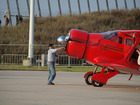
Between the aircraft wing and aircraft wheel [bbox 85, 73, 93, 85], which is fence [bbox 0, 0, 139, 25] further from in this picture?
the aircraft wing

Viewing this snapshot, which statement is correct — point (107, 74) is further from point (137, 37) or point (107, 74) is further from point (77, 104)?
point (77, 104)

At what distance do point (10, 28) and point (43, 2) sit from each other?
846cm

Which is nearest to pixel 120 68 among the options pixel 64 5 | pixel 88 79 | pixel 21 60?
pixel 88 79

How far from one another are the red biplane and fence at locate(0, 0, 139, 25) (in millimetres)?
28415

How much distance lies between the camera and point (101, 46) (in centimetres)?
1427

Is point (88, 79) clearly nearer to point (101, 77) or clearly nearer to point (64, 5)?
point (101, 77)

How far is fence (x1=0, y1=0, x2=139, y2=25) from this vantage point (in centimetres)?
4275

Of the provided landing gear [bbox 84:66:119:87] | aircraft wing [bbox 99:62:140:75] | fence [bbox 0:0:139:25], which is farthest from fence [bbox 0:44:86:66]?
aircraft wing [bbox 99:62:140:75]

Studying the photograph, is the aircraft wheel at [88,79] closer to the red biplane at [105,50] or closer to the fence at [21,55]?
the red biplane at [105,50]

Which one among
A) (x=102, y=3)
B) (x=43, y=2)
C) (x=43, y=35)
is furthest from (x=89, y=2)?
Answer: (x=43, y=35)

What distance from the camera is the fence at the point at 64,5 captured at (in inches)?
1683

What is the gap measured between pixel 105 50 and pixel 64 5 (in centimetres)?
3083

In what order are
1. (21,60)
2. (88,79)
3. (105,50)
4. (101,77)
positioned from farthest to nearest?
(21,60) < (88,79) < (105,50) < (101,77)

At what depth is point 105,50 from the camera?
14312 mm
